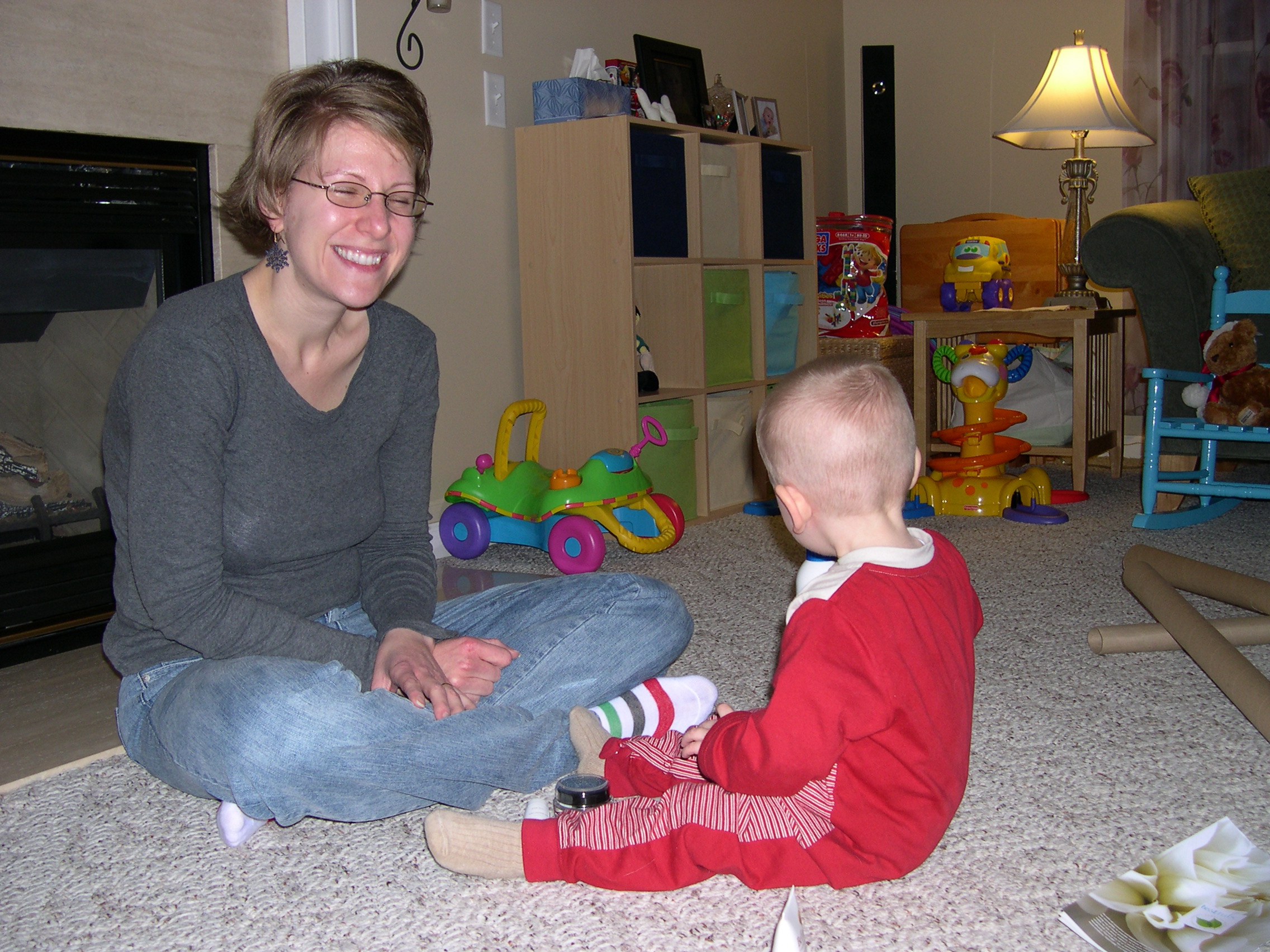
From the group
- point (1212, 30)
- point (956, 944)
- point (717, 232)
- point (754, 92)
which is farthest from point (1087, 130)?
A: point (956, 944)

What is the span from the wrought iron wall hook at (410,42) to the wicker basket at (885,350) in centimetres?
142

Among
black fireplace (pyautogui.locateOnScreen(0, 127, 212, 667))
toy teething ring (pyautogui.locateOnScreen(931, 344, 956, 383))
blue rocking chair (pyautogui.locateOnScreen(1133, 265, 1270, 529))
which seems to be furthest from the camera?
toy teething ring (pyautogui.locateOnScreen(931, 344, 956, 383))

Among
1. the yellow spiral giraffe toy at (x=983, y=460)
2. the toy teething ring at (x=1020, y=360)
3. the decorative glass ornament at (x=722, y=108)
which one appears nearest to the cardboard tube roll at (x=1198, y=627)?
the yellow spiral giraffe toy at (x=983, y=460)

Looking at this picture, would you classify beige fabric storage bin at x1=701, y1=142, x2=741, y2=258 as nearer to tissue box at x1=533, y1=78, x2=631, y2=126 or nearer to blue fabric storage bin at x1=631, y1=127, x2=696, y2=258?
blue fabric storage bin at x1=631, y1=127, x2=696, y2=258

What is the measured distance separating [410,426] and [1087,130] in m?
2.81

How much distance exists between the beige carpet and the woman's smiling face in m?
0.57

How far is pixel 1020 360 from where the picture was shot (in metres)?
3.14

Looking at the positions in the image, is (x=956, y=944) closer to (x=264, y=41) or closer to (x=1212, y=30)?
(x=264, y=41)

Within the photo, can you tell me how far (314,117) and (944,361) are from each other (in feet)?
7.85

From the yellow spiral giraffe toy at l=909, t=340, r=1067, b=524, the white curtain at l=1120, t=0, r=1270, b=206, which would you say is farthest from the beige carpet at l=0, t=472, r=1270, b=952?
the white curtain at l=1120, t=0, r=1270, b=206

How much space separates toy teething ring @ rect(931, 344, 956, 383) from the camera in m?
3.04

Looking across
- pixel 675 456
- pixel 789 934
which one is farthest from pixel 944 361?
pixel 789 934

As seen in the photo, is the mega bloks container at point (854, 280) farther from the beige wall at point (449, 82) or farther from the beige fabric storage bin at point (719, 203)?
the beige wall at point (449, 82)

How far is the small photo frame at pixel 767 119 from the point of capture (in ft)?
11.0
